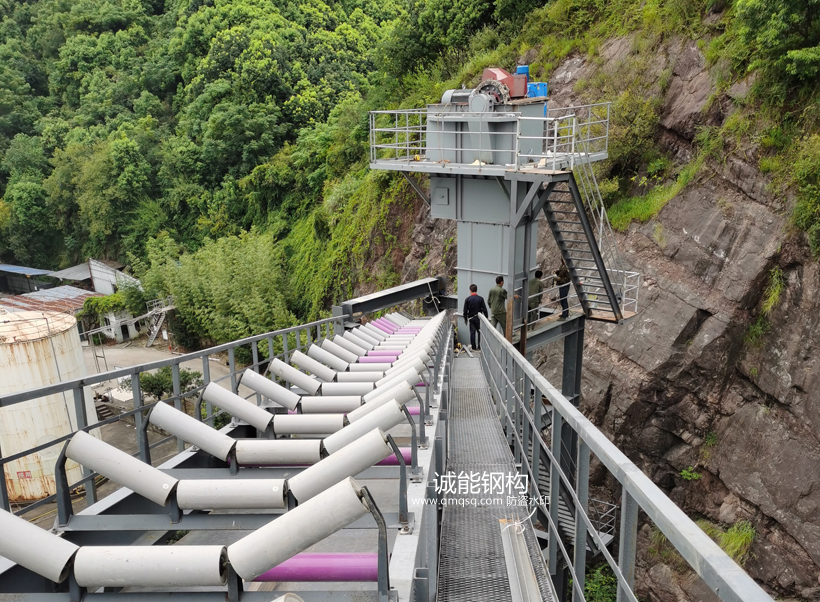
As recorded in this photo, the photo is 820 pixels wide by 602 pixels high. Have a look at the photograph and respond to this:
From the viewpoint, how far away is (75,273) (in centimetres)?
4816

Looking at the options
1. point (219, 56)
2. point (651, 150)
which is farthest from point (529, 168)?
point (219, 56)

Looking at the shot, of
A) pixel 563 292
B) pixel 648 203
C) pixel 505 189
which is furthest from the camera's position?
pixel 648 203

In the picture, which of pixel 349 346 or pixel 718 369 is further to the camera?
pixel 718 369

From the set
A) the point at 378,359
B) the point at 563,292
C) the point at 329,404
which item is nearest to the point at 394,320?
the point at 563,292

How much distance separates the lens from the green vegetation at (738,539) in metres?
13.7

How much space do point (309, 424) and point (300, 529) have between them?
8.03 feet

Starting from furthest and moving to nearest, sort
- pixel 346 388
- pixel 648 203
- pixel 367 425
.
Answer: pixel 648 203 → pixel 346 388 → pixel 367 425

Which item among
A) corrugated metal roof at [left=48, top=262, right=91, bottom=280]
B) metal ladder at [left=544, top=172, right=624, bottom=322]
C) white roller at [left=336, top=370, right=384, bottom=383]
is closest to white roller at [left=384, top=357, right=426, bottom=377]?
white roller at [left=336, top=370, right=384, bottom=383]

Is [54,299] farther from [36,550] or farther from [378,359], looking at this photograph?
[36,550]

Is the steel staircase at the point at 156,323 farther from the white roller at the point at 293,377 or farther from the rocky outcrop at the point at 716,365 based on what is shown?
the white roller at the point at 293,377

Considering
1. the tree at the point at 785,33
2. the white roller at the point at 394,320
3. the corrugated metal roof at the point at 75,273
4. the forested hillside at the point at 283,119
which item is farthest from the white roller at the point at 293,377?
the corrugated metal roof at the point at 75,273

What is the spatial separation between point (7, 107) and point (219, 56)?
2792 centimetres

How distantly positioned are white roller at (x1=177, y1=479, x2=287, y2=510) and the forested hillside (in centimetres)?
1392

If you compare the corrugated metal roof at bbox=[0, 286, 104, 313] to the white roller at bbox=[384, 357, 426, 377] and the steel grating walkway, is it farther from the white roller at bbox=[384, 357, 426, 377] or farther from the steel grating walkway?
the steel grating walkway
